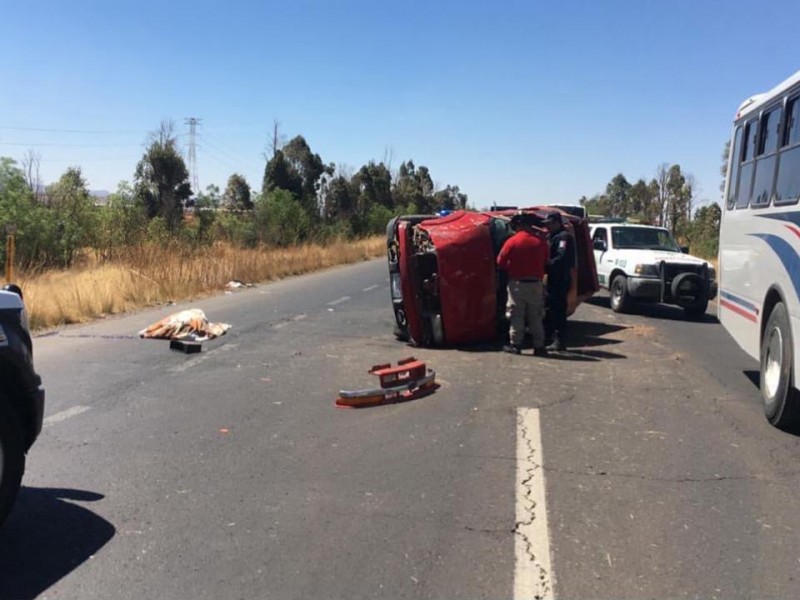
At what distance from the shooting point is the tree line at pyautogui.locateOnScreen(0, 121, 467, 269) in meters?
20.7

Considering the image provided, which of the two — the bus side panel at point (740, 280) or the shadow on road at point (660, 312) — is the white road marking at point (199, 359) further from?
the shadow on road at point (660, 312)

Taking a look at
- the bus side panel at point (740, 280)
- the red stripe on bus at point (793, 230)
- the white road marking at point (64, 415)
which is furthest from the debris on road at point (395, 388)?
the red stripe on bus at point (793, 230)

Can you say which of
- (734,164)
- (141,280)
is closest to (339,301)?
(141,280)

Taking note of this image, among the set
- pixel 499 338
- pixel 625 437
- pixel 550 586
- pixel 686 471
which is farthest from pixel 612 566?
pixel 499 338

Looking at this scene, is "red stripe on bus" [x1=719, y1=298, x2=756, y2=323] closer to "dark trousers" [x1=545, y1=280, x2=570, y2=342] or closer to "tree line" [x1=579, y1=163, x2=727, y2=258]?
"dark trousers" [x1=545, y1=280, x2=570, y2=342]

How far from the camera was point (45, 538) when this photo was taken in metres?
4.22

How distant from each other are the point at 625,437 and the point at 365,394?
2.45 m

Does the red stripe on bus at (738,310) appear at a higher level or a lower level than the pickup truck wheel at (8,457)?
higher

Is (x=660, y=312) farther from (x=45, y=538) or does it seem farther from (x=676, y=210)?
(x=676, y=210)

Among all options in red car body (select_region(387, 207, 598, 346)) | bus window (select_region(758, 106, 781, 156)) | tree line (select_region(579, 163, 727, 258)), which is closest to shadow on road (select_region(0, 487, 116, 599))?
red car body (select_region(387, 207, 598, 346))

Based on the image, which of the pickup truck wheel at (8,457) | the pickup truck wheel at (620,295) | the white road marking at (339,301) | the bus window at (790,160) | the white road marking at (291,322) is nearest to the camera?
the pickup truck wheel at (8,457)

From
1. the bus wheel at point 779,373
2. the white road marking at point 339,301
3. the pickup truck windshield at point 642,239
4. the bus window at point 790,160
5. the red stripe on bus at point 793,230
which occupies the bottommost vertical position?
the white road marking at point 339,301

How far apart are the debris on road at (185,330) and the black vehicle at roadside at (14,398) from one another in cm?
665

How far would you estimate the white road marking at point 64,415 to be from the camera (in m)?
6.61
